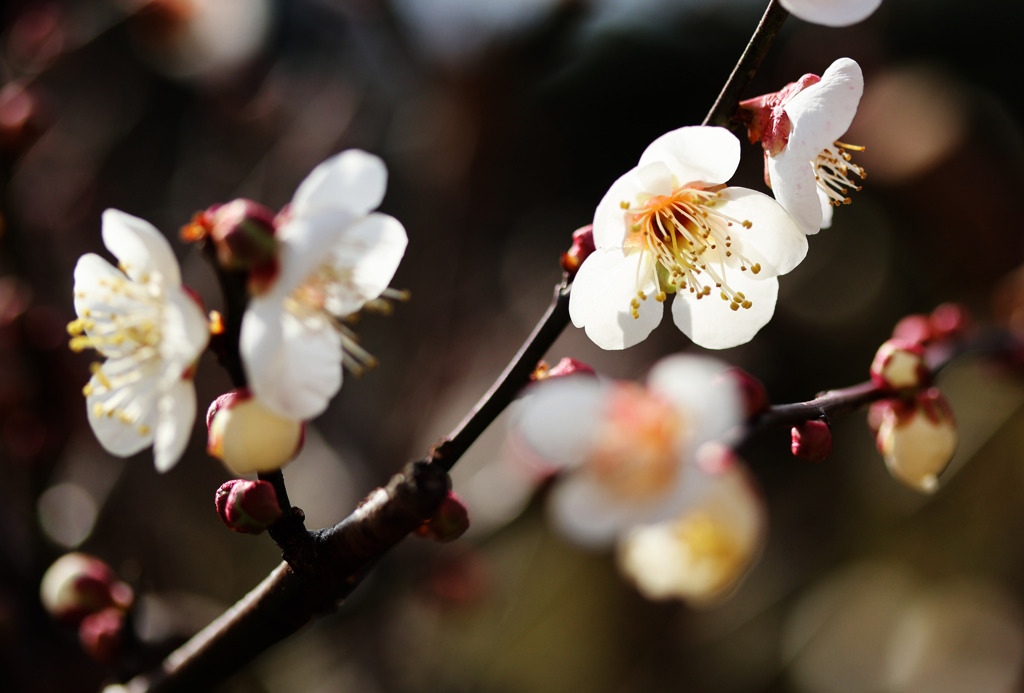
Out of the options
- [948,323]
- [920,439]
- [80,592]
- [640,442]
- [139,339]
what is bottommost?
[948,323]

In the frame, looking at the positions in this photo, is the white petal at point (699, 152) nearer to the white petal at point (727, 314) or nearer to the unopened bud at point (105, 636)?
the white petal at point (727, 314)

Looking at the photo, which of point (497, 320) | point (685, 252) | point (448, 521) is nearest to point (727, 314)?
point (685, 252)

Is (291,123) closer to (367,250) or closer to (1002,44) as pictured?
(367,250)

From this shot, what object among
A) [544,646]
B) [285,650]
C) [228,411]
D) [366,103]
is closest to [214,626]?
[228,411]

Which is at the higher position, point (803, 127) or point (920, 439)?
point (803, 127)

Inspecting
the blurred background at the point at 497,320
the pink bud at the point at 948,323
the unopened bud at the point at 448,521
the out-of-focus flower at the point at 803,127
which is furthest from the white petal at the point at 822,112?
the blurred background at the point at 497,320

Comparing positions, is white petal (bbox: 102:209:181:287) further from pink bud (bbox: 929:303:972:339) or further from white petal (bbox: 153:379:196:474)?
pink bud (bbox: 929:303:972:339)

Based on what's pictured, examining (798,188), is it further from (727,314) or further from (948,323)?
(948,323)
